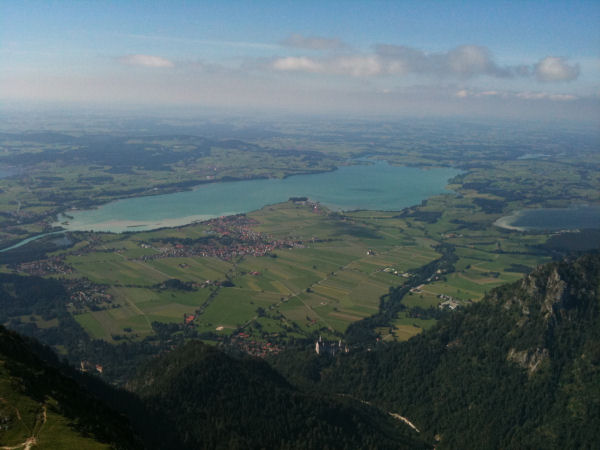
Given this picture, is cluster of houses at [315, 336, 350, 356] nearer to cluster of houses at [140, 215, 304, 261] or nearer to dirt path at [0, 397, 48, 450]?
dirt path at [0, 397, 48, 450]

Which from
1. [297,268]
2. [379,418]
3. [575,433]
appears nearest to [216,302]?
[297,268]

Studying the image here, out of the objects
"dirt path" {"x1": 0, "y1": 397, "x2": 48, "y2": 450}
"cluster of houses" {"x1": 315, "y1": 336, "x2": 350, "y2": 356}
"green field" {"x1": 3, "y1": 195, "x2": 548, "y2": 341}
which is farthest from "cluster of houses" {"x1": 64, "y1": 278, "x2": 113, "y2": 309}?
"dirt path" {"x1": 0, "y1": 397, "x2": 48, "y2": 450}

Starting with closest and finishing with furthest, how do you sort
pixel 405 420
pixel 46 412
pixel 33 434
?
pixel 33 434 → pixel 46 412 → pixel 405 420

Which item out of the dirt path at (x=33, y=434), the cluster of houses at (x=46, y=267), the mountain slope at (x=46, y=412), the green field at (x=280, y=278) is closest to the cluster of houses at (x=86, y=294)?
the green field at (x=280, y=278)

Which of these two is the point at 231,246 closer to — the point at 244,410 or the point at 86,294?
the point at 86,294

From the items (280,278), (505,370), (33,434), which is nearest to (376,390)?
(505,370)
